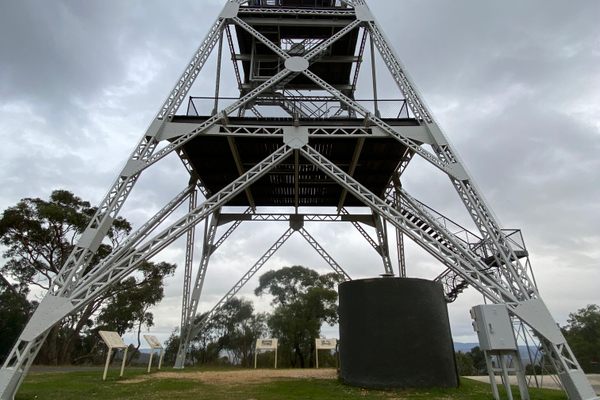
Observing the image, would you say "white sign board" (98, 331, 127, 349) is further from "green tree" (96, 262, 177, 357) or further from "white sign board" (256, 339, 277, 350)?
"green tree" (96, 262, 177, 357)

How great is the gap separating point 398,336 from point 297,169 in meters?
7.98

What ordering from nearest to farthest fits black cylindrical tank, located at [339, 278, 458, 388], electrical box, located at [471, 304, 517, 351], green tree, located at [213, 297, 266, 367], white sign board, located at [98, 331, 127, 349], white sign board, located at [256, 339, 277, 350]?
1. electrical box, located at [471, 304, 517, 351]
2. black cylindrical tank, located at [339, 278, 458, 388]
3. white sign board, located at [98, 331, 127, 349]
4. white sign board, located at [256, 339, 277, 350]
5. green tree, located at [213, 297, 266, 367]

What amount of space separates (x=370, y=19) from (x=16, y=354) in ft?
48.7

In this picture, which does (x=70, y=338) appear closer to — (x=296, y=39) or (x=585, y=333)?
(x=296, y=39)

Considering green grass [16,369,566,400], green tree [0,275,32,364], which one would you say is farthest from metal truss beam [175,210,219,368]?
green tree [0,275,32,364]

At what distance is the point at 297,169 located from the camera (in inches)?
573

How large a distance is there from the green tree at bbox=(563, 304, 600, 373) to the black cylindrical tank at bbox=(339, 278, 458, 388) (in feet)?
81.4

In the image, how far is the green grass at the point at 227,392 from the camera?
7.29 meters

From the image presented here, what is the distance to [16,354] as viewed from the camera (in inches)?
290

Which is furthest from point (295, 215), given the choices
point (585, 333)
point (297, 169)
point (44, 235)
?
point (585, 333)

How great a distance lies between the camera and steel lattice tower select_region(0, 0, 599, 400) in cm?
844

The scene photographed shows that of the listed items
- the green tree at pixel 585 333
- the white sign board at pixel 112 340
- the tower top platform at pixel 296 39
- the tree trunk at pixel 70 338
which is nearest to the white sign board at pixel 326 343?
the white sign board at pixel 112 340

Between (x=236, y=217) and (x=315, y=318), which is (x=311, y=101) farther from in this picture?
(x=315, y=318)

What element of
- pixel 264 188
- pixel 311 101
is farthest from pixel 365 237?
pixel 311 101
